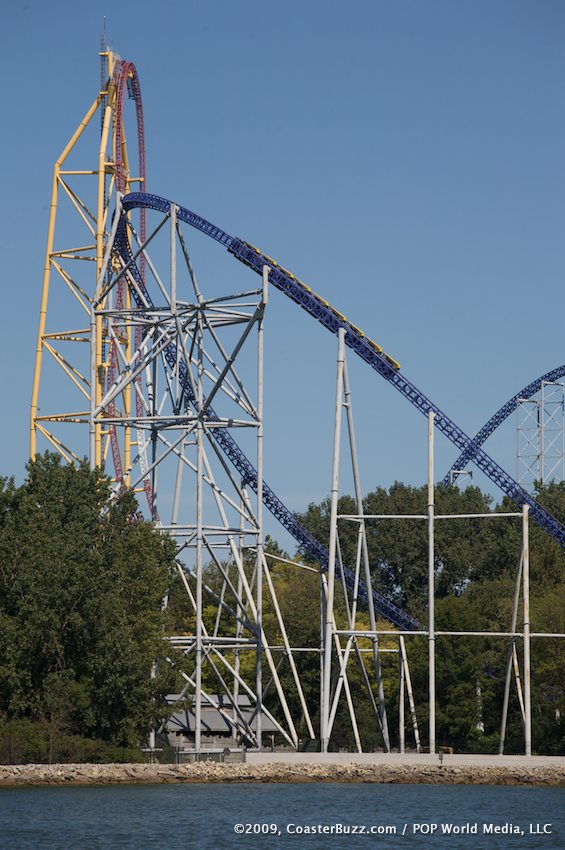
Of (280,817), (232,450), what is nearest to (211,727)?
(232,450)

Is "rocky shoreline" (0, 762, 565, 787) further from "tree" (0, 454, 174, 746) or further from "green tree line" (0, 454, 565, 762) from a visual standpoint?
"tree" (0, 454, 174, 746)

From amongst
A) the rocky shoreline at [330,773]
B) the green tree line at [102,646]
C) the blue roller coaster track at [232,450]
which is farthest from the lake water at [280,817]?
the blue roller coaster track at [232,450]

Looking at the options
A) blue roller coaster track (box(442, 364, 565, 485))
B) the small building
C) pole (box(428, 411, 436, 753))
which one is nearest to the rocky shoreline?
pole (box(428, 411, 436, 753))

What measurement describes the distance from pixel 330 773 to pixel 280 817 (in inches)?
411

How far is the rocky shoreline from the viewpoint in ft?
139

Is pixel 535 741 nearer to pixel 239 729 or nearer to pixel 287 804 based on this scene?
pixel 239 729

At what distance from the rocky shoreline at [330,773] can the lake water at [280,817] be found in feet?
3.21

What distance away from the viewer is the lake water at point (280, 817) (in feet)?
99.0

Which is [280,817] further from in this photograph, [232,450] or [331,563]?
[232,450]

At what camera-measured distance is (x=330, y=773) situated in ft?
145

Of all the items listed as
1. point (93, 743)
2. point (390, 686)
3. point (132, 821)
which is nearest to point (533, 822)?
point (132, 821)

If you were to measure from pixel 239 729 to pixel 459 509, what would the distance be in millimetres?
40924

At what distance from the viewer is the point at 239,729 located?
48375 millimetres

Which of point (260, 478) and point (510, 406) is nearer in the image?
point (260, 478)
